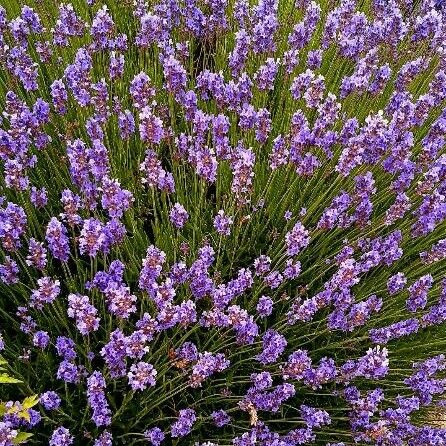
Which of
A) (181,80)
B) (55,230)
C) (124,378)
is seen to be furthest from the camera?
(181,80)

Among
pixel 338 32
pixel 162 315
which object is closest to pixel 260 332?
pixel 162 315

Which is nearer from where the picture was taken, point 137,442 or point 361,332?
point 137,442

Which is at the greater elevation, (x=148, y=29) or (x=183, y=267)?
(x=148, y=29)

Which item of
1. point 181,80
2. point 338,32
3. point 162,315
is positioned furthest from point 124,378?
point 338,32

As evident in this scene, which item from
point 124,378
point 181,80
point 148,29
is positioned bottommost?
point 124,378

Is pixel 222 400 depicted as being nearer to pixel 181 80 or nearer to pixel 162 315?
pixel 162 315

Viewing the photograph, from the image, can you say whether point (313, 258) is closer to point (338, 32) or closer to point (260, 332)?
point (260, 332)

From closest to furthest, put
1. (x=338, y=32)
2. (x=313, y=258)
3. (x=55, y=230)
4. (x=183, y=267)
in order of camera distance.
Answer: (x=55, y=230) < (x=183, y=267) < (x=313, y=258) < (x=338, y=32)
